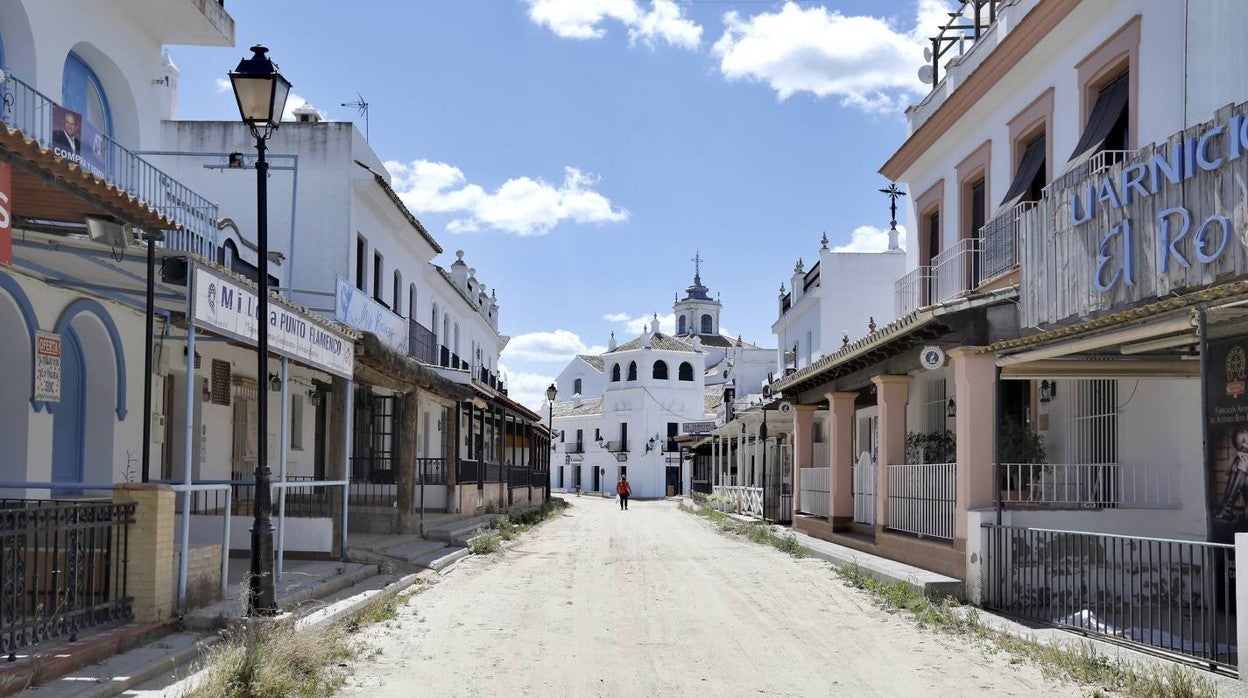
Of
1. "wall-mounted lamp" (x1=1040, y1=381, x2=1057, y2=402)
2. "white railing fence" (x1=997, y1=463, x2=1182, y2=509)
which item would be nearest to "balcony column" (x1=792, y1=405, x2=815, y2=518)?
"wall-mounted lamp" (x1=1040, y1=381, x2=1057, y2=402)

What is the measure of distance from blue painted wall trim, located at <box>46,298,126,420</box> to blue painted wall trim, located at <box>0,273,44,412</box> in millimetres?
445

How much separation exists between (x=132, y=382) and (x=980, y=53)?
1394 centimetres

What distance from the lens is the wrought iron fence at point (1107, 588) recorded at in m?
8.74

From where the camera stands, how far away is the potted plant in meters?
13.5

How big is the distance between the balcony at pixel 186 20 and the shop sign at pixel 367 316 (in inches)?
197

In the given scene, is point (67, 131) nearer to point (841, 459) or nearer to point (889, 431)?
point (889, 431)

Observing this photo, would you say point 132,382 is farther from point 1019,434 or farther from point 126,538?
point 1019,434

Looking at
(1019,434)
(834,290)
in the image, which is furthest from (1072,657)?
(834,290)

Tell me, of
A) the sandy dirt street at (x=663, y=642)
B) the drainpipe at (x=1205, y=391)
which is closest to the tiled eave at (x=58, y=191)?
the sandy dirt street at (x=663, y=642)

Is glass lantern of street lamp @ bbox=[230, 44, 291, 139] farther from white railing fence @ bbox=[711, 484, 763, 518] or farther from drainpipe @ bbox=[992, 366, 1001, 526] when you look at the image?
white railing fence @ bbox=[711, 484, 763, 518]

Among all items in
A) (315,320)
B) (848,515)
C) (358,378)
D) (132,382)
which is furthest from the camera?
(848,515)

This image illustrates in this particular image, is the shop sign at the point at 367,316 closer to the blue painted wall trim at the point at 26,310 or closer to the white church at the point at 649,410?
the blue painted wall trim at the point at 26,310

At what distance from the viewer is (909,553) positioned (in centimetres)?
1502

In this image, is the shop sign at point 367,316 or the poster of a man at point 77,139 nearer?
the poster of a man at point 77,139
